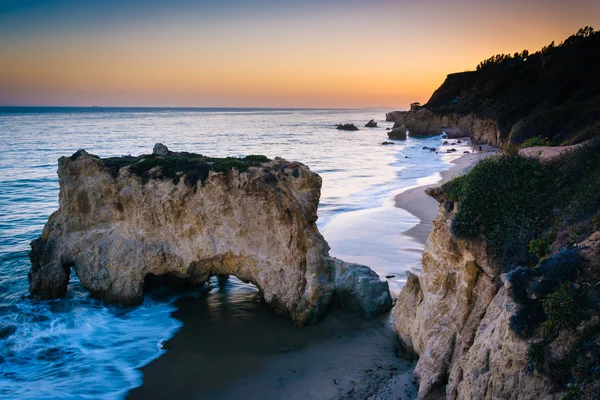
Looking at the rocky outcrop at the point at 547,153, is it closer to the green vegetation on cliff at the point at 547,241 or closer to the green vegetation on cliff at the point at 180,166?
the green vegetation on cliff at the point at 547,241

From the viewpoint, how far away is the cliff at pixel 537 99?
24950mm

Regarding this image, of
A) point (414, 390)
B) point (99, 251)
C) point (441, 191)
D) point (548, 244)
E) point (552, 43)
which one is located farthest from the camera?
point (552, 43)

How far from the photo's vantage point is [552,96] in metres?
38.5

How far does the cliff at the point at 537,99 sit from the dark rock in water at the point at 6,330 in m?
17.7

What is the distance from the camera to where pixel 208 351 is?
11195 millimetres

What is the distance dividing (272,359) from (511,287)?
21.1 ft

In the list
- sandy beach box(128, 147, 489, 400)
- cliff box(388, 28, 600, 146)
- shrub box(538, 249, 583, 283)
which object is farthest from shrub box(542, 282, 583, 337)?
cliff box(388, 28, 600, 146)

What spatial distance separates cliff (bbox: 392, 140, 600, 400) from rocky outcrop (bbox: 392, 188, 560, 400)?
20 millimetres

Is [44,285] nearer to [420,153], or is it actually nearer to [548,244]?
[548,244]

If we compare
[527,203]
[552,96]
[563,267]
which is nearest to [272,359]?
[527,203]

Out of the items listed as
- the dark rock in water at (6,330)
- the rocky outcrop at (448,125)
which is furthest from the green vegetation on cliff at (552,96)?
the dark rock in water at (6,330)

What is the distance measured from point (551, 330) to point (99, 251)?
12.6 m

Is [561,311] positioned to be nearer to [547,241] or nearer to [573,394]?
[573,394]

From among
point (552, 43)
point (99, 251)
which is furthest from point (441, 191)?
point (552, 43)
